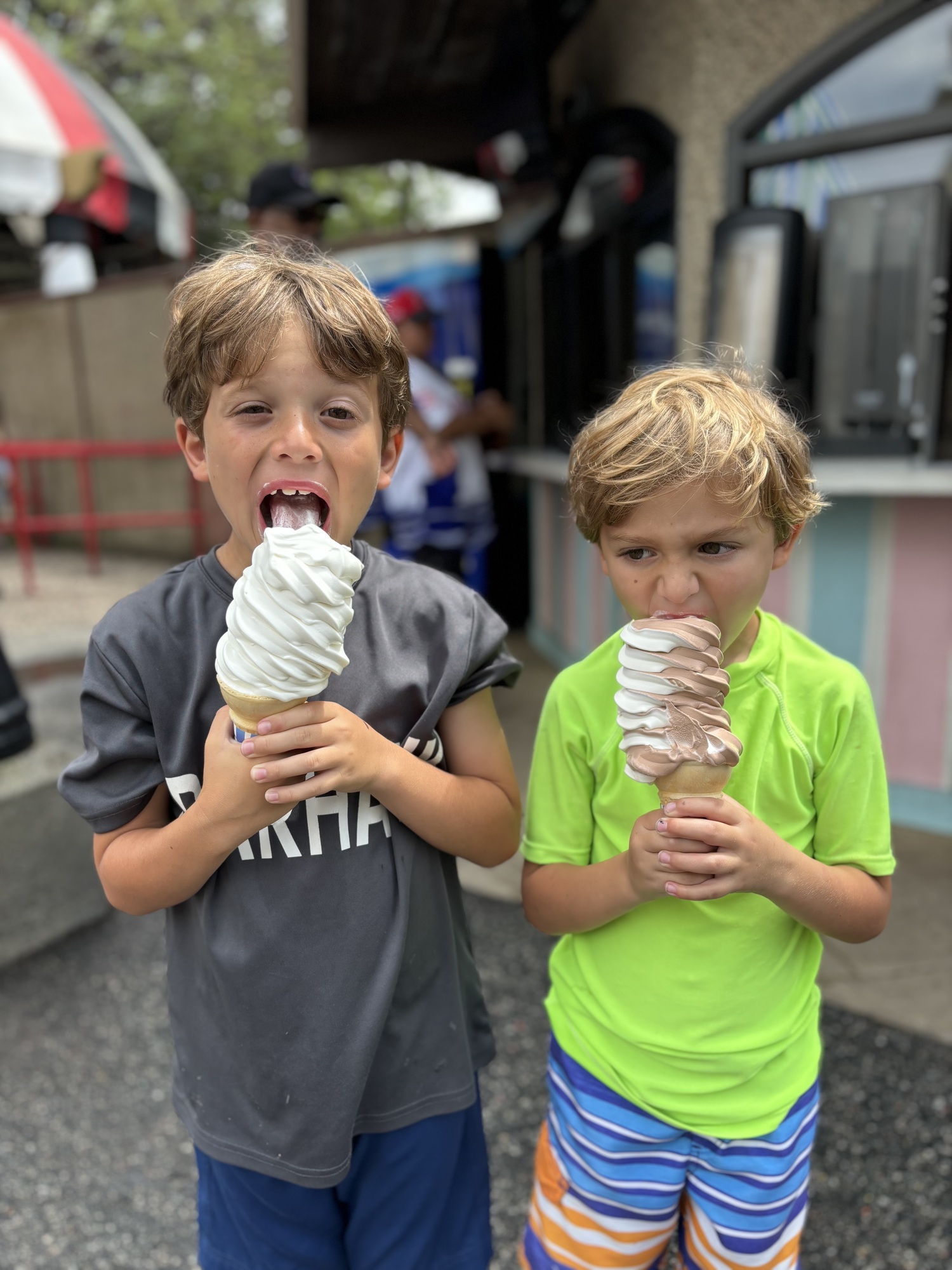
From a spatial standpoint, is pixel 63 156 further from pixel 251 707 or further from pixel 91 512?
pixel 251 707

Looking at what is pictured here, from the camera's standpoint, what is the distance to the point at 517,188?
6.10m

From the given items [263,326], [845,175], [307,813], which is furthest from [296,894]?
[845,175]

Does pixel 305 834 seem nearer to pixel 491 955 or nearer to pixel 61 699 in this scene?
pixel 491 955

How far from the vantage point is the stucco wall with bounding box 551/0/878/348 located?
3.91 metres

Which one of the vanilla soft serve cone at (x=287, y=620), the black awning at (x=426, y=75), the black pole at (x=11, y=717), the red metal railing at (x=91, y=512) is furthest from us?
the red metal railing at (x=91, y=512)

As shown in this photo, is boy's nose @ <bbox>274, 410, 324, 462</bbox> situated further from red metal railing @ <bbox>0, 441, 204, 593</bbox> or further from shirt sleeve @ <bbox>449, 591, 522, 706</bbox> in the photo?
red metal railing @ <bbox>0, 441, 204, 593</bbox>

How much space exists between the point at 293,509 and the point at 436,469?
3.39 m

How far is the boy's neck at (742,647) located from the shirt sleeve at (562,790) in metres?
0.23

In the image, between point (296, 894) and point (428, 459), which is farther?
point (428, 459)

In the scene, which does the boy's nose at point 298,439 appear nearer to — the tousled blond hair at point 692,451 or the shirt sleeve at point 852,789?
the tousled blond hair at point 692,451

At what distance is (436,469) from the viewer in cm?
452

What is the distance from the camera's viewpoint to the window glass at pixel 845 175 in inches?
148

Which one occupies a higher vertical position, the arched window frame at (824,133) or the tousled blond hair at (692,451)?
the arched window frame at (824,133)

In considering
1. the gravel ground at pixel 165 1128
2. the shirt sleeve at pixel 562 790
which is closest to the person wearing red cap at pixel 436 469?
the gravel ground at pixel 165 1128
